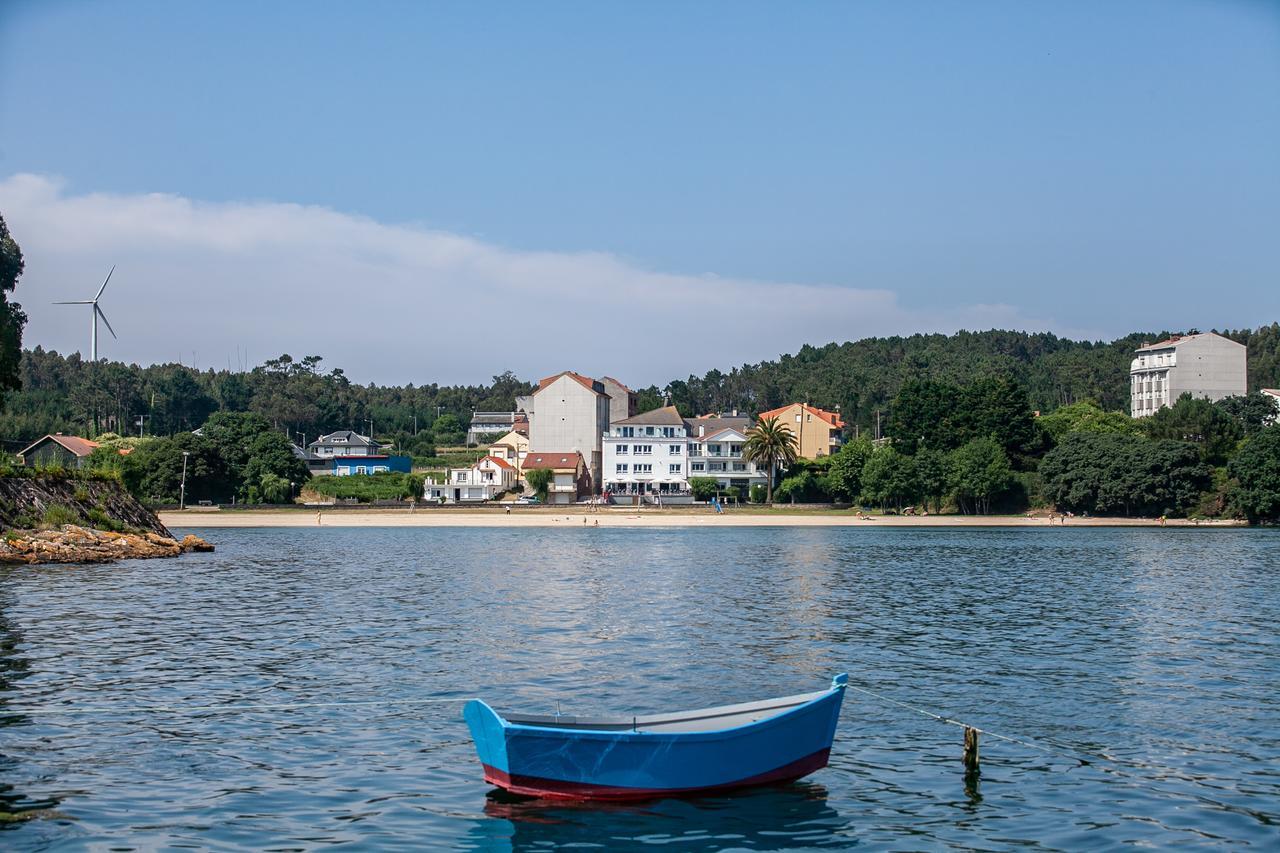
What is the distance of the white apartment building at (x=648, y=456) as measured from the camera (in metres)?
137

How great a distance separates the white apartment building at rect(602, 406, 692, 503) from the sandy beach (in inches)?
741

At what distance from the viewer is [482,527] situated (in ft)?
342

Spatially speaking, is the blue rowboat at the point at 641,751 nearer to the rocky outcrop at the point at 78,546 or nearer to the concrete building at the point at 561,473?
the rocky outcrop at the point at 78,546

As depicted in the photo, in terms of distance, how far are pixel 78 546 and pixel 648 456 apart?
85.2m

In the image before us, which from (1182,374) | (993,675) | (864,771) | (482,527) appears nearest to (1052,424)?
(1182,374)

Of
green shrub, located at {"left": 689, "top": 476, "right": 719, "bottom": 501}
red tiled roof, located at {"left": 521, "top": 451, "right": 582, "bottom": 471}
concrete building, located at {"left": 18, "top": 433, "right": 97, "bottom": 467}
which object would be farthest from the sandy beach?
concrete building, located at {"left": 18, "top": 433, "right": 97, "bottom": 467}

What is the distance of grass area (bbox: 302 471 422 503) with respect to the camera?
12556 cm

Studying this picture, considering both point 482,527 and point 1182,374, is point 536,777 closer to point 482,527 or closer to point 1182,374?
point 482,527

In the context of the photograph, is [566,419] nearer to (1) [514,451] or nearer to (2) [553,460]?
(2) [553,460]

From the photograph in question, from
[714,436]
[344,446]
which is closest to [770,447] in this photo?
[714,436]

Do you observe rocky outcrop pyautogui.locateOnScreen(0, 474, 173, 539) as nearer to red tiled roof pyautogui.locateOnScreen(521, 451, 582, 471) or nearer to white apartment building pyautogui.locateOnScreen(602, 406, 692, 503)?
red tiled roof pyautogui.locateOnScreen(521, 451, 582, 471)

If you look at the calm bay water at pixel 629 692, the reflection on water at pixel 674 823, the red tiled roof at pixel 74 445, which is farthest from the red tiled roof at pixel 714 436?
the reflection on water at pixel 674 823

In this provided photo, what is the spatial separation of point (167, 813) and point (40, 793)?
239 cm

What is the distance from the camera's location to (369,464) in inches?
6029
